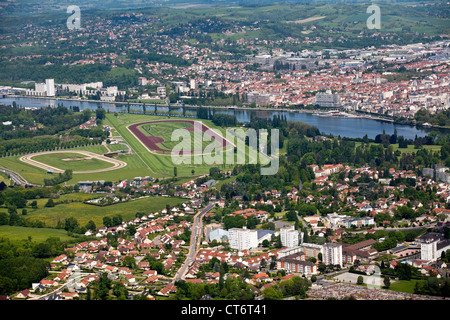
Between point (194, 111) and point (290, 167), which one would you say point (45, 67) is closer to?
point (194, 111)

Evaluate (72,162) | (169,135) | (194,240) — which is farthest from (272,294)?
(169,135)

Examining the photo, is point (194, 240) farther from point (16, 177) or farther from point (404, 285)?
point (16, 177)

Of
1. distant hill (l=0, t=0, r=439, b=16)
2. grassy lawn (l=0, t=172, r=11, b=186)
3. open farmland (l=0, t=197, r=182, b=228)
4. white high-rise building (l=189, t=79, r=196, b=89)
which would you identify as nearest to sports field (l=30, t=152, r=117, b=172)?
grassy lawn (l=0, t=172, r=11, b=186)

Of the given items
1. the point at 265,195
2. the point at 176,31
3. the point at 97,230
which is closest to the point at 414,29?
the point at 176,31

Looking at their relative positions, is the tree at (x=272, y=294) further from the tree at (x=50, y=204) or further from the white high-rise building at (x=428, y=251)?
the tree at (x=50, y=204)

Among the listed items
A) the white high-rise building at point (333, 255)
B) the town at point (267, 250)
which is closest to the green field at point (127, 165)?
the town at point (267, 250)

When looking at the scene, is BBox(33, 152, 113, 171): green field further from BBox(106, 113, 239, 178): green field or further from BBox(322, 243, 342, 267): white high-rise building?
BBox(322, 243, 342, 267): white high-rise building

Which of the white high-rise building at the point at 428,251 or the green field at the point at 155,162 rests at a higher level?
the white high-rise building at the point at 428,251
